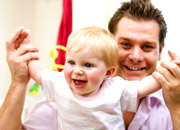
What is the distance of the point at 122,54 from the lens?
133 centimetres

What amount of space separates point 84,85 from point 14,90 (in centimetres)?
47

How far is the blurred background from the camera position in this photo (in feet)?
7.11

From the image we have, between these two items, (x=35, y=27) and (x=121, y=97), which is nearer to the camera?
(x=121, y=97)

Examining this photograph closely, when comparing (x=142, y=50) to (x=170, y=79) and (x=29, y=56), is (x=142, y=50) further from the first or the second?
(x=29, y=56)

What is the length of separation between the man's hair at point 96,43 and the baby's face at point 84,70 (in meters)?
0.02

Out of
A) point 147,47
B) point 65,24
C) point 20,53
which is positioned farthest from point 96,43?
point 65,24

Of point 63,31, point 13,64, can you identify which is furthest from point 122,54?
point 63,31

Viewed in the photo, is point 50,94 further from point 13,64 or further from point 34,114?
point 34,114

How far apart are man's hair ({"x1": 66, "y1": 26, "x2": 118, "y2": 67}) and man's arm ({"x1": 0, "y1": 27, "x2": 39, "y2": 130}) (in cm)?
29

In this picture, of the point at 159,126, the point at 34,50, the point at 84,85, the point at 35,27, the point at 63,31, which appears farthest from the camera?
the point at 35,27

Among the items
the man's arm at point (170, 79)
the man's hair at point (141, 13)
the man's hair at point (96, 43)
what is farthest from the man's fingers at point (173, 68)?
the man's hair at point (141, 13)

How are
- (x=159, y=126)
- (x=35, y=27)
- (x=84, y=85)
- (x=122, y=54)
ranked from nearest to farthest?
1. (x=84, y=85)
2. (x=159, y=126)
3. (x=122, y=54)
4. (x=35, y=27)

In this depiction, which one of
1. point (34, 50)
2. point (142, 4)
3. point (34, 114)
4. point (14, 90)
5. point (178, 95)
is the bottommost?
point (34, 114)

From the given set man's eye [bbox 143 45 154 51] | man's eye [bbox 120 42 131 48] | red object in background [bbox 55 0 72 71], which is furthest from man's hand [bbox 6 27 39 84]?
red object in background [bbox 55 0 72 71]
